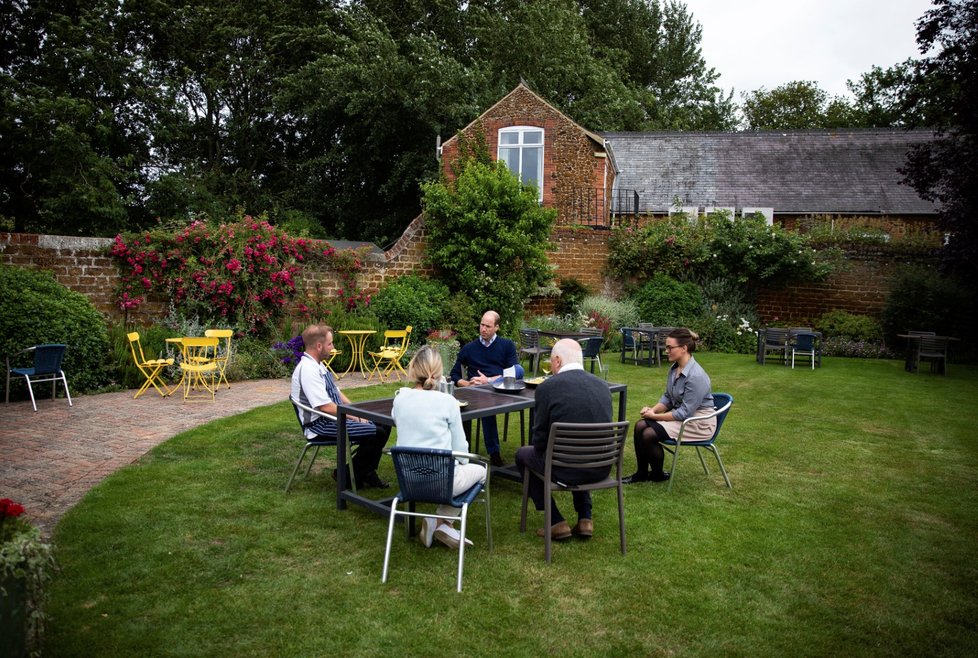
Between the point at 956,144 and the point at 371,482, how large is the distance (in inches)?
616

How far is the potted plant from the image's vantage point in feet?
8.59

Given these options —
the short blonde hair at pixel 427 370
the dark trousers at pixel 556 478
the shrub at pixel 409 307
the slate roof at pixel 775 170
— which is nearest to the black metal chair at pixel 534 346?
the shrub at pixel 409 307

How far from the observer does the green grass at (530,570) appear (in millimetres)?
3408

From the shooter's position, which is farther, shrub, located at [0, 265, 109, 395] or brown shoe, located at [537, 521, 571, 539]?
shrub, located at [0, 265, 109, 395]

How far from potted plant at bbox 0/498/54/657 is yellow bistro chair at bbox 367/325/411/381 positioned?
27.2 ft

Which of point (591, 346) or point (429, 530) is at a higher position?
point (591, 346)

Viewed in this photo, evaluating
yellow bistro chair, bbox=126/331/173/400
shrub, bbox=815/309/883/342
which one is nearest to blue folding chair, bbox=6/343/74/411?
yellow bistro chair, bbox=126/331/173/400

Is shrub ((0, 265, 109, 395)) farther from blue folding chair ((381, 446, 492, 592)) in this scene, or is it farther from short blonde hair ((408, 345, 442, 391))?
blue folding chair ((381, 446, 492, 592))

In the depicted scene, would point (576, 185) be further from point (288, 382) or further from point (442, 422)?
point (442, 422)

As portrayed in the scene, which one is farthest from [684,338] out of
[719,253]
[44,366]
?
[719,253]

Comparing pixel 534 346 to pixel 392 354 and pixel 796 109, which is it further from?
pixel 796 109

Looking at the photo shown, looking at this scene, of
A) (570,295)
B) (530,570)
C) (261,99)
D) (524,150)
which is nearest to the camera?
(530,570)

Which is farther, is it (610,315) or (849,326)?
(849,326)

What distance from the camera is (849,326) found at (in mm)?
17703
